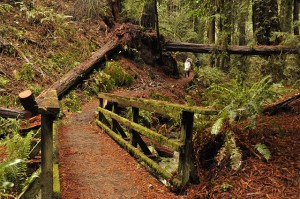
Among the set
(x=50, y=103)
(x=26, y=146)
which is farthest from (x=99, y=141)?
(x=50, y=103)

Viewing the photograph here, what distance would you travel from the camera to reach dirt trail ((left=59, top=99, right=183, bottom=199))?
5.50m

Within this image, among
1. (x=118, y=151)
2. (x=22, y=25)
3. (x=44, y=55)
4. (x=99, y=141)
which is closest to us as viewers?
(x=118, y=151)

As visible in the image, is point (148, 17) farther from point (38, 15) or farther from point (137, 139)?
point (137, 139)

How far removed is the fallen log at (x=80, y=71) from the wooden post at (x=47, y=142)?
7257 mm

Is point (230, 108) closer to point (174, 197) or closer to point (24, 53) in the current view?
point (174, 197)

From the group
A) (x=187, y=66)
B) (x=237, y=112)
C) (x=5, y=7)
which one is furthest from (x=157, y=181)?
(x=187, y=66)

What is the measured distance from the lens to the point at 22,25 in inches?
713

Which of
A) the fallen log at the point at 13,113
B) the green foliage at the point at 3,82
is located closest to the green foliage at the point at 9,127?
the fallen log at the point at 13,113

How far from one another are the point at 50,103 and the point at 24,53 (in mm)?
12718

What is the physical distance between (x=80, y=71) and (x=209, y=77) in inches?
379

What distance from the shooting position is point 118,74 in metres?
17.1

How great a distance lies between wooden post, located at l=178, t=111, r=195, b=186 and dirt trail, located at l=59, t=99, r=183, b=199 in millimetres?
431

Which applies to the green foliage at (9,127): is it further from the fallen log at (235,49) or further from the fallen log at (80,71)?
the fallen log at (235,49)

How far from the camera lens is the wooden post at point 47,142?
4.00 m
